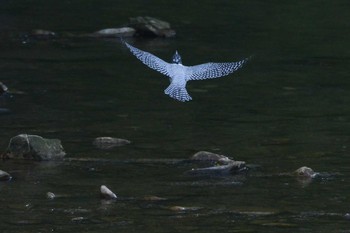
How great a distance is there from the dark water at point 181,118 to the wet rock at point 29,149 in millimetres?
191

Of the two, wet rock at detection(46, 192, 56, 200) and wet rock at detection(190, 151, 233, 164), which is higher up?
wet rock at detection(190, 151, 233, 164)

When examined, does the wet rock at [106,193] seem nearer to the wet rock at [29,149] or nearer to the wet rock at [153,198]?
the wet rock at [153,198]

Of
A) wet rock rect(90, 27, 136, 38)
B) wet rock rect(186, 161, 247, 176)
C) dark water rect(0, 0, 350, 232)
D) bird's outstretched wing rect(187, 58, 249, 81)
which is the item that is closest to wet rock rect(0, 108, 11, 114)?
dark water rect(0, 0, 350, 232)

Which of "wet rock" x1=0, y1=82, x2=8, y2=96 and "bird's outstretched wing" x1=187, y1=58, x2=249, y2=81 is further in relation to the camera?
"wet rock" x1=0, y1=82, x2=8, y2=96

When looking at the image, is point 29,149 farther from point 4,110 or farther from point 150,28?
point 150,28

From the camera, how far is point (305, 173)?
14.8m

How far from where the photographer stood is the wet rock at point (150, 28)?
86.4 ft

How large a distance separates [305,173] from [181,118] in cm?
392

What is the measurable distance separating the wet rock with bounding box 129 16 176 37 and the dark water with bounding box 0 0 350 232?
0.31 m

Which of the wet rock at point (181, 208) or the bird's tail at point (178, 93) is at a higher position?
the bird's tail at point (178, 93)

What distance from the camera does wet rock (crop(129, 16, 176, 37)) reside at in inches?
1037

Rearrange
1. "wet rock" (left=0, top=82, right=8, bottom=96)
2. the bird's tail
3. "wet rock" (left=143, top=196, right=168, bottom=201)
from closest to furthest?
1. the bird's tail
2. "wet rock" (left=143, top=196, right=168, bottom=201)
3. "wet rock" (left=0, top=82, right=8, bottom=96)

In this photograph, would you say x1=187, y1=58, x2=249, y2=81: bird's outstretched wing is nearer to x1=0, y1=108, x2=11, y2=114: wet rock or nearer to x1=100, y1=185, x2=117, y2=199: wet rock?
x1=100, y1=185, x2=117, y2=199: wet rock

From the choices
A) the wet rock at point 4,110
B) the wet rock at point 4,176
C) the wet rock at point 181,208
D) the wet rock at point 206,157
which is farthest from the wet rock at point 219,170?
the wet rock at point 4,110
